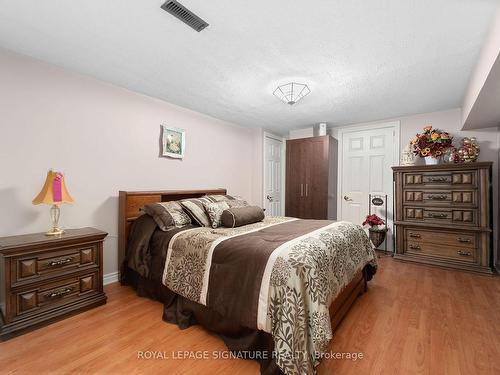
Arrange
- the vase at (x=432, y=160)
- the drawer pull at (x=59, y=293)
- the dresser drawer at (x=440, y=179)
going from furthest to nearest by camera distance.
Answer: the vase at (x=432, y=160), the dresser drawer at (x=440, y=179), the drawer pull at (x=59, y=293)

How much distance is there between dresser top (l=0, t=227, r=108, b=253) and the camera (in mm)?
1812

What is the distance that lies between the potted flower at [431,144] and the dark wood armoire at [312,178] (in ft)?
4.32

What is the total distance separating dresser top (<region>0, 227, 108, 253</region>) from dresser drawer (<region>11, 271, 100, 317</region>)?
0.33 meters

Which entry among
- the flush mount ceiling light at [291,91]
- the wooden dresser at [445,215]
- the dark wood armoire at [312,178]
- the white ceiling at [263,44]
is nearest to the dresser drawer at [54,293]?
the white ceiling at [263,44]

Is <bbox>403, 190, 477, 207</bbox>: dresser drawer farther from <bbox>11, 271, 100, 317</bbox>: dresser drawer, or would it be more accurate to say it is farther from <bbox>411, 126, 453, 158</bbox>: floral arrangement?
<bbox>11, 271, 100, 317</bbox>: dresser drawer

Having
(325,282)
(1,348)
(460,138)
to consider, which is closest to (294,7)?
(325,282)

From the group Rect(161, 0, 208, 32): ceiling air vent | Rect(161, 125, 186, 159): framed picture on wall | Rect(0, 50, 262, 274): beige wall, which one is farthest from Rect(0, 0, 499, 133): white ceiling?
Rect(161, 125, 186, 159): framed picture on wall

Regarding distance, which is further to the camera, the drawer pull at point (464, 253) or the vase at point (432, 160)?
the vase at point (432, 160)

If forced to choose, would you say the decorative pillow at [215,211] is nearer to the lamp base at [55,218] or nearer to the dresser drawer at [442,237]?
the lamp base at [55,218]

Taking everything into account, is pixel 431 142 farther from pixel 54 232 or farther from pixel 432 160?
pixel 54 232

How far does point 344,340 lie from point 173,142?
2.99 meters

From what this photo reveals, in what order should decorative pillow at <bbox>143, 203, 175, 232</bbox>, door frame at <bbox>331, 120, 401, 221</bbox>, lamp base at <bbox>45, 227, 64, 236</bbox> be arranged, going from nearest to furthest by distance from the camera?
lamp base at <bbox>45, 227, 64, 236</bbox> < decorative pillow at <bbox>143, 203, 175, 232</bbox> < door frame at <bbox>331, 120, 401, 221</bbox>

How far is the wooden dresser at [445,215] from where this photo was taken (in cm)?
311

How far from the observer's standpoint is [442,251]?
3.37 meters
